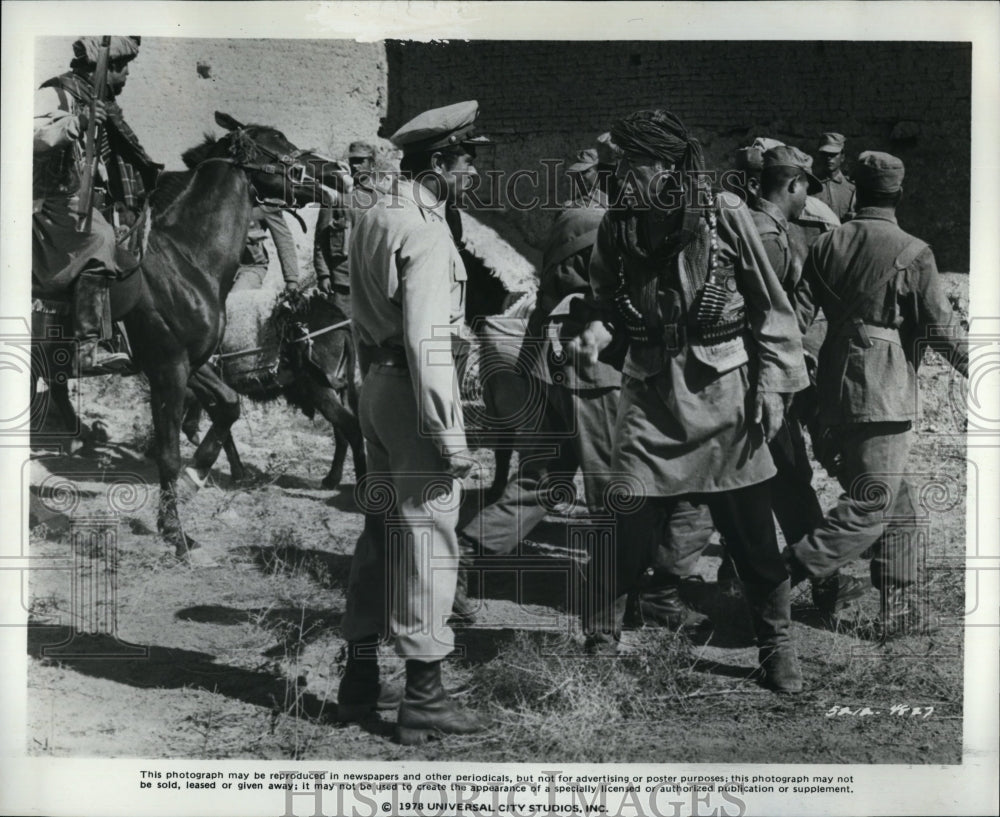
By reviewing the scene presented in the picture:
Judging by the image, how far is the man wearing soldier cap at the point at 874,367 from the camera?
5551 mm

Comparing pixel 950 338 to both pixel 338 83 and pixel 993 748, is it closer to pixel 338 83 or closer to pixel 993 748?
pixel 993 748

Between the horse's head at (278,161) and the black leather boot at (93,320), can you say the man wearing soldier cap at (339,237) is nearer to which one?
the horse's head at (278,161)

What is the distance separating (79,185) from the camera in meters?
5.55

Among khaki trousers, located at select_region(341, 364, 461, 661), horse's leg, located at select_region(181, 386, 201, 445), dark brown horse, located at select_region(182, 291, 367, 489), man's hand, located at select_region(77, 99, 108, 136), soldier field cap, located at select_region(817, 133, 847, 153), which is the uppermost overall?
man's hand, located at select_region(77, 99, 108, 136)

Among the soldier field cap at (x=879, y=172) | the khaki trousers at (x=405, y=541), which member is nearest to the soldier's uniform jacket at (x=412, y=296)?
the khaki trousers at (x=405, y=541)

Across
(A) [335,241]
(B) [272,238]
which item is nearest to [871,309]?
(A) [335,241]

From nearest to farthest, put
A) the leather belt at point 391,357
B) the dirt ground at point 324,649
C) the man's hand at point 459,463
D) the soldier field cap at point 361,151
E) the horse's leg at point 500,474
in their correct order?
the man's hand at point 459,463 → the leather belt at point 391,357 → the dirt ground at point 324,649 → the horse's leg at point 500,474 → the soldier field cap at point 361,151

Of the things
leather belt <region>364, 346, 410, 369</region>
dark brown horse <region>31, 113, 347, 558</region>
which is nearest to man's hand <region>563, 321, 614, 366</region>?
leather belt <region>364, 346, 410, 369</region>

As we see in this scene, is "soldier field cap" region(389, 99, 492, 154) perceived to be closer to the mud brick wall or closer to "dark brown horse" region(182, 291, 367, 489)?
the mud brick wall

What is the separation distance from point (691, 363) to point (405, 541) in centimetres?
140

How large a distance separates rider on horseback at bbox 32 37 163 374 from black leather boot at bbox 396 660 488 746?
189 cm

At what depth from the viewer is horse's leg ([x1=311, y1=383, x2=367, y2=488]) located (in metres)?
5.51

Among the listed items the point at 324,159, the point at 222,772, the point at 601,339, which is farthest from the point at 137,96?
the point at 222,772

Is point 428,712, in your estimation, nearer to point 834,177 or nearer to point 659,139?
point 659,139
